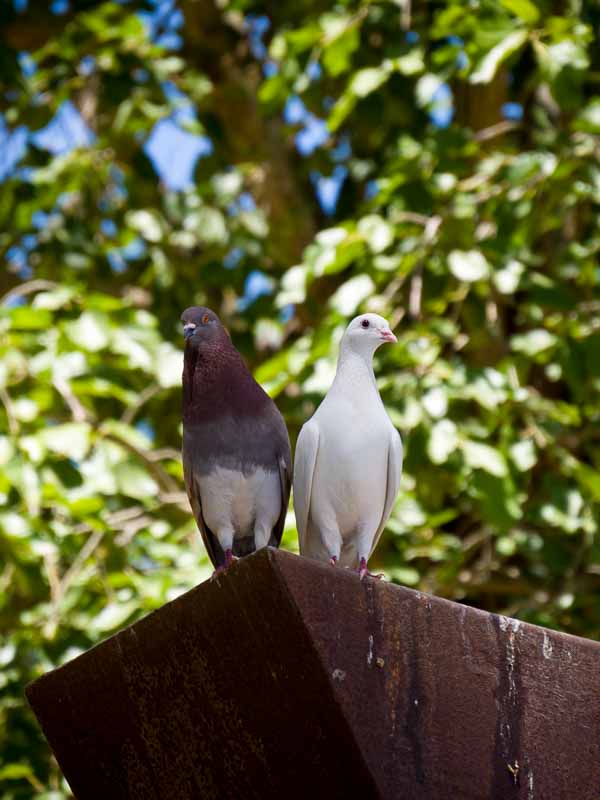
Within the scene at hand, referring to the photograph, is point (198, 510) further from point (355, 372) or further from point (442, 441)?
point (442, 441)

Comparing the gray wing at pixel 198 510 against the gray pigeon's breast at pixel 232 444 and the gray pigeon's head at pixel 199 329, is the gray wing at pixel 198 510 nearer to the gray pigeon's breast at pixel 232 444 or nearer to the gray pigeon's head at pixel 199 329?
the gray pigeon's breast at pixel 232 444

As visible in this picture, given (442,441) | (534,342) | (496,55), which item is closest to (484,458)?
(442,441)

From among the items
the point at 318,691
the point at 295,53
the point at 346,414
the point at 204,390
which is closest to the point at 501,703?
the point at 318,691

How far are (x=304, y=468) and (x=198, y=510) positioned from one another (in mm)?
538

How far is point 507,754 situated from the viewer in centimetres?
312

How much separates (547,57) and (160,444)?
4.07 m

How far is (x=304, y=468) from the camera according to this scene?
3.86 m

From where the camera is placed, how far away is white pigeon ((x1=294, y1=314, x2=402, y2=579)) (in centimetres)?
380

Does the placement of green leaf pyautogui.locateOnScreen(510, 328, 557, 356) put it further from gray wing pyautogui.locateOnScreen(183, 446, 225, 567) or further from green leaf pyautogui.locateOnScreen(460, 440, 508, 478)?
gray wing pyautogui.locateOnScreen(183, 446, 225, 567)

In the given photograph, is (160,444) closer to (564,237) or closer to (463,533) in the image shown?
(463,533)

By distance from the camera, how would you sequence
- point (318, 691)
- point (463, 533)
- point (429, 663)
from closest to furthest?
1. point (318, 691)
2. point (429, 663)
3. point (463, 533)

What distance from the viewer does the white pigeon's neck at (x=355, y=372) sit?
3906mm

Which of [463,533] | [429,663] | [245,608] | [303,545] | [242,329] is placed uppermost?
[245,608]

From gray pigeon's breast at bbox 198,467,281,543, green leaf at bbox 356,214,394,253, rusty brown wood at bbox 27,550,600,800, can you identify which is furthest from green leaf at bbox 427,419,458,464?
rusty brown wood at bbox 27,550,600,800
